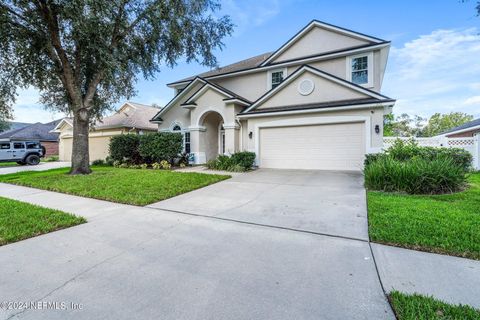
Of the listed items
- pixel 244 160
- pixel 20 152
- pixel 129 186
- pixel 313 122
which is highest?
pixel 313 122

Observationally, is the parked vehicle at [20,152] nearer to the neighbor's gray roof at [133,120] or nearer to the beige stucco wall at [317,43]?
the neighbor's gray roof at [133,120]

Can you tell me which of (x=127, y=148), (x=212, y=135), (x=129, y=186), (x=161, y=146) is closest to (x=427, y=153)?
(x=129, y=186)

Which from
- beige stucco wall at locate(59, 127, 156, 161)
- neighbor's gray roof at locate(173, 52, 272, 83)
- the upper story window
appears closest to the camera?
the upper story window

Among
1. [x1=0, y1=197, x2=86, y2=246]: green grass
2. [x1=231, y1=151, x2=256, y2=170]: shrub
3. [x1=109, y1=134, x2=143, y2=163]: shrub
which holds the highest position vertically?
[x1=109, y1=134, x2=143, y2=163]: shrub

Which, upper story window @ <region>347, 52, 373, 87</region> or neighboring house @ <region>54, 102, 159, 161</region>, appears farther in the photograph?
neighboring house @ <region>54, 102, 159, 161</region>

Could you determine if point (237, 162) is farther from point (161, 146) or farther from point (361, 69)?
point (361, 69)

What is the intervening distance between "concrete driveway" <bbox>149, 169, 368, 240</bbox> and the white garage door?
263 cm

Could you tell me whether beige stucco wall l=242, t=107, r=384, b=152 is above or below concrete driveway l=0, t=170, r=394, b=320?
above

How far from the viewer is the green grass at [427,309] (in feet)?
6.41

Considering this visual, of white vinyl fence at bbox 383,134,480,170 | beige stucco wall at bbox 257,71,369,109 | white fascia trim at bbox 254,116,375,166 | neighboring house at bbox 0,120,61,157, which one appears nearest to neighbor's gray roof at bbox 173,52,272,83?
beige stucco wall at bbox 257,71,369,109

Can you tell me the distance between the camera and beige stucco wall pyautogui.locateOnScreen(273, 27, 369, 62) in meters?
13.5

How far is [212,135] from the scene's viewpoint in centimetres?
1598

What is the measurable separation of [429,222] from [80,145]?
1325 cm

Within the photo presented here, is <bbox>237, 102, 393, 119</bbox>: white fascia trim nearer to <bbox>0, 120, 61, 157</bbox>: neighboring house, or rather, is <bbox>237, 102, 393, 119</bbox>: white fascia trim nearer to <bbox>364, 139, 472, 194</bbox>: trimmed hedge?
<bbox>364, 139, 472, 194</bbox>: trimmed hedge
